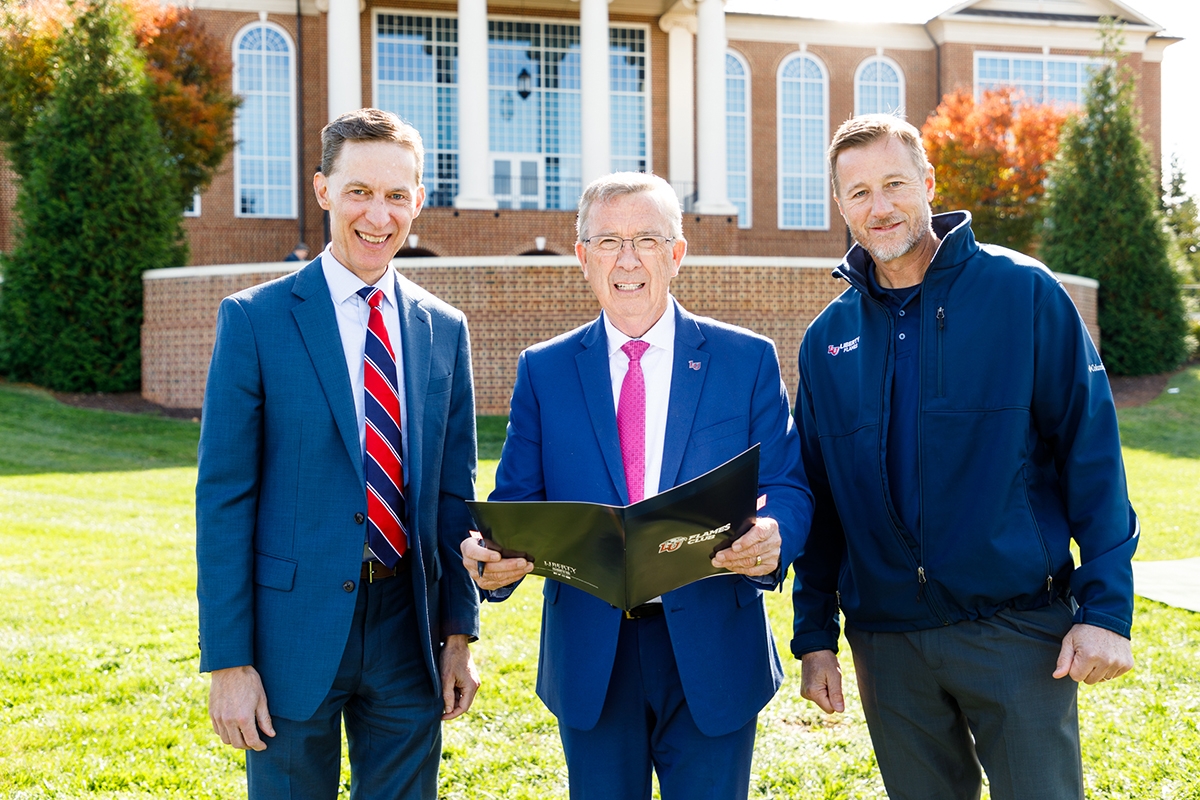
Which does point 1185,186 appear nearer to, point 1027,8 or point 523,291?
point 1027,8

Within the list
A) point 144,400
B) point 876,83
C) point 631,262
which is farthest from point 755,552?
point 876,83

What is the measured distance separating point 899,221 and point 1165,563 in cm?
687

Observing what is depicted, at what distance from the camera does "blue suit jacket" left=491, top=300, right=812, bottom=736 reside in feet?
8.91

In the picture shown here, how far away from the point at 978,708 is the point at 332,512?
1993 mm

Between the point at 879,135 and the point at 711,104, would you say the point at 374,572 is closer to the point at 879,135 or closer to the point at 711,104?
the point at 879,135

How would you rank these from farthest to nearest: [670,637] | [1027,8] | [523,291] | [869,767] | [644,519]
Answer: [1027,8]
[523,291]
[869,767]
[670,637]
[644,519]

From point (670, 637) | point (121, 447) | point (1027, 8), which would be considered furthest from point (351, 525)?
point (1027, 8)

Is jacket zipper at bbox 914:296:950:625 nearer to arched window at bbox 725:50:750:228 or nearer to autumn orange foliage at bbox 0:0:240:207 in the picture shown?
autumn orange foliage at bbox 0:0:240:207

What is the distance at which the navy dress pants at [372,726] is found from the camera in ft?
9.22

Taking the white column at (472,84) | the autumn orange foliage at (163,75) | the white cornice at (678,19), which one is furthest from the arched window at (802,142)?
the autumn orange foliage at (163,75)

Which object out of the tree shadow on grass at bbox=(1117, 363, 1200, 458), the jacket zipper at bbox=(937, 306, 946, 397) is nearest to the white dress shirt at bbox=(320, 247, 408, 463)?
the jacket zipper at bbox=(937, 306, 946, 397)

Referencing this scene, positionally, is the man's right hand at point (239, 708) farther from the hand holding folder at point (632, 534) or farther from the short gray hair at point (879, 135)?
the short gray hair at point (879, 135)

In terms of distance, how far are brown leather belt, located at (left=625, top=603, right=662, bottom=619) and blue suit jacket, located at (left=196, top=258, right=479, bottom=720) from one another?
640mm

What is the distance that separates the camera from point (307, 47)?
29.3 metres
